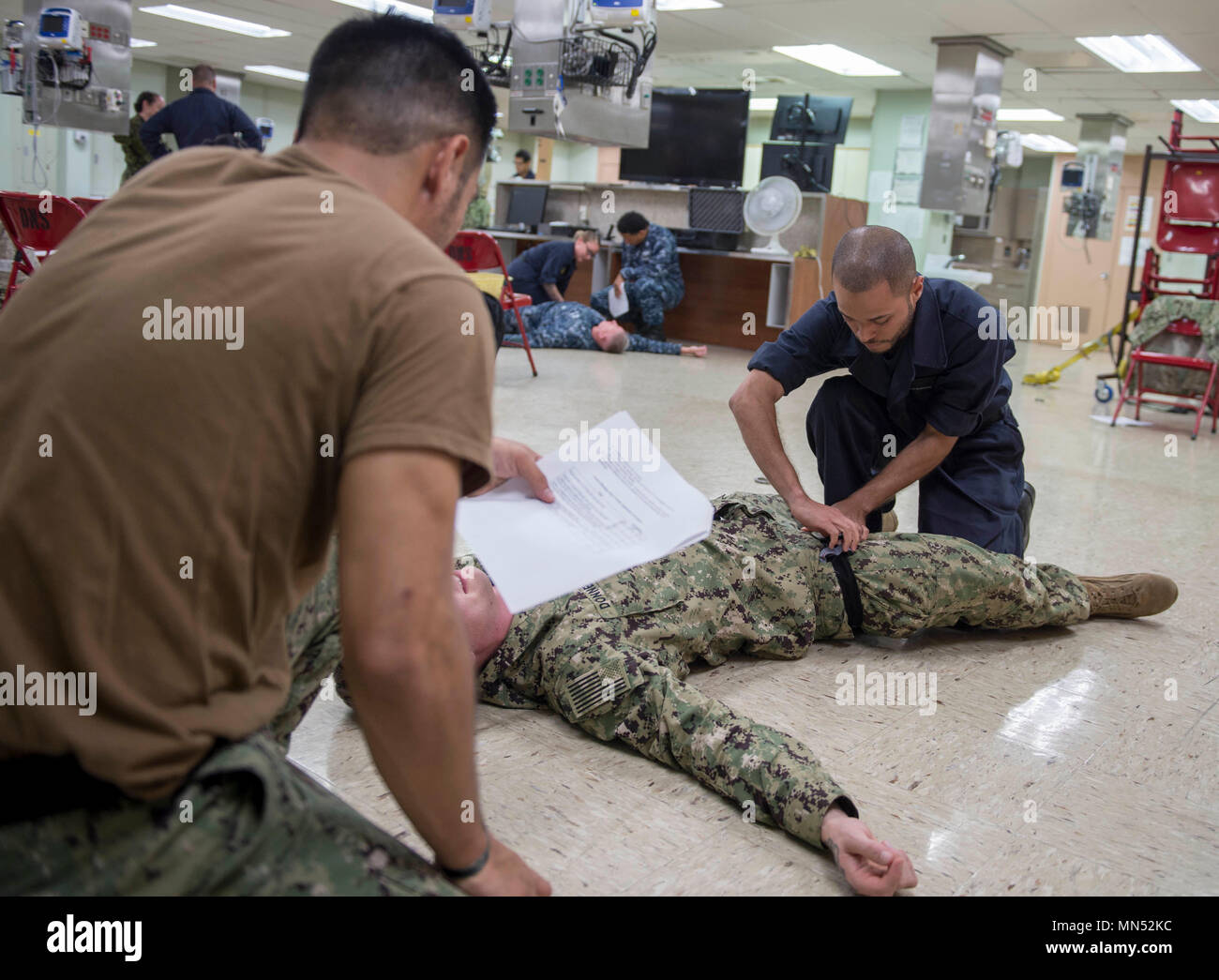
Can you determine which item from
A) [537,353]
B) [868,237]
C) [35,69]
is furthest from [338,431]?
[35,69]

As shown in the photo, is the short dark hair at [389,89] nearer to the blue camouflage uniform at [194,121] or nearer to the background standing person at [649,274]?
the blue camouflage uniform at [194,121]

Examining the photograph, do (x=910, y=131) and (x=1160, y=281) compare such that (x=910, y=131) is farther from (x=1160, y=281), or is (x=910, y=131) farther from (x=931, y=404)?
(x=931, y=404)

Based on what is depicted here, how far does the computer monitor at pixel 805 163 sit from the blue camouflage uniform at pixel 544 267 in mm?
2028

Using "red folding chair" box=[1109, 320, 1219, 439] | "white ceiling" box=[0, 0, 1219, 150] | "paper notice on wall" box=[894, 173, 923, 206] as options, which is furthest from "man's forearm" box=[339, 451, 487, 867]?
"paper notice on wall" box=[894, 173, 923, 206]

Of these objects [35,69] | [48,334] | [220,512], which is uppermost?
[35,69]

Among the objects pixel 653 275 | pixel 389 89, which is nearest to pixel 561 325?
pixel 653 275

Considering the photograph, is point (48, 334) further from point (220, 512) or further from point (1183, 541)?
point (1183, 541)

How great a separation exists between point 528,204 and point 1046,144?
29.4 ft

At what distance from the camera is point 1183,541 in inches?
128

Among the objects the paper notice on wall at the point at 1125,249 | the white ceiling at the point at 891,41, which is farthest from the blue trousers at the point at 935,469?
the paper notice on wall at the point at 1125,249

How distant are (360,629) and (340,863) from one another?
0.20m

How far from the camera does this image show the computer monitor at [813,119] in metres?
8.34

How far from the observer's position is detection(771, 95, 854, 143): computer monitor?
834 centimetres

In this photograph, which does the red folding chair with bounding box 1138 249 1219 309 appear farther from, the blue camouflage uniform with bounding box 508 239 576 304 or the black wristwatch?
the black wristwatch
